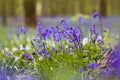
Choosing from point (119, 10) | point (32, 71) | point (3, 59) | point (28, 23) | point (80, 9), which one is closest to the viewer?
point (32, 71)

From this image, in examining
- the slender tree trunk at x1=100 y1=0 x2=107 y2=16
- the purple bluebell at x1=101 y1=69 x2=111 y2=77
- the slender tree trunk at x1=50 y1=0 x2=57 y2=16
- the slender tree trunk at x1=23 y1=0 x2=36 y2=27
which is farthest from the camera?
the slender tree trunk at x1=50 y1=0 x2=57 y2=16

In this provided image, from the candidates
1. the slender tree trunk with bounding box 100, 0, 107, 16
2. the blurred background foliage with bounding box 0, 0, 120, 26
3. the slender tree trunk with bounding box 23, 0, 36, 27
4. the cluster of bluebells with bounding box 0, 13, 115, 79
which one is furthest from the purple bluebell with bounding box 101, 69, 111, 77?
the blurred background foliage with bounding box 0, 0, 120, 26

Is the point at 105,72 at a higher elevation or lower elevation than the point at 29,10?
lower

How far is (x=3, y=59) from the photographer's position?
3553mm

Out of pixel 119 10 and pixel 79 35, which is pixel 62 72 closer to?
pixel 79 35

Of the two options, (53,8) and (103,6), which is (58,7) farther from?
(103,6)

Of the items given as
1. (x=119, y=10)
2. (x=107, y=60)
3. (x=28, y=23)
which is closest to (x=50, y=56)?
(x=107, y=60)

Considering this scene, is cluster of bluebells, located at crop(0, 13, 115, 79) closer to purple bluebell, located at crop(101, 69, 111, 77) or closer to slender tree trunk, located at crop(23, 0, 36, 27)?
purple bluebell, located at crop(101, 69, 111, 77)

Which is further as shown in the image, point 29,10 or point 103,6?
point 103,6

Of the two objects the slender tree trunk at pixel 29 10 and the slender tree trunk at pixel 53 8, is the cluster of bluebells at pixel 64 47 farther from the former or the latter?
the slender tree trunk at pixel 53 8

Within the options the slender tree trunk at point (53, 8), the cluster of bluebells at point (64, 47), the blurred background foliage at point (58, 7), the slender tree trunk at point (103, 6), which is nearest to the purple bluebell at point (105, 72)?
the cluster of bluebells at point (64, 47)

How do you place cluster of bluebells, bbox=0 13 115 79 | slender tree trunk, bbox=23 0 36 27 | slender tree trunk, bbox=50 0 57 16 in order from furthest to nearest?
slender tree trunk, bbox=50 0 57 16 → slender tree trunk, bbox=23 0 36 27 → cluster of bluebells, bbox=0 13 115 79

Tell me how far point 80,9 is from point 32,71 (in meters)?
16.5

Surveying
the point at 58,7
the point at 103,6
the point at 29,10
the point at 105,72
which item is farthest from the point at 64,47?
the point at 58,7
